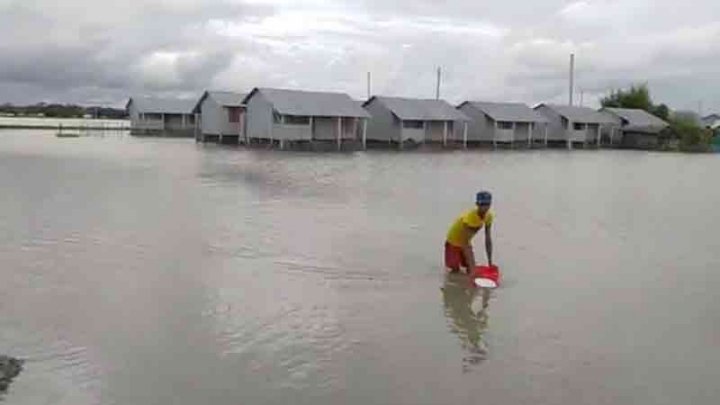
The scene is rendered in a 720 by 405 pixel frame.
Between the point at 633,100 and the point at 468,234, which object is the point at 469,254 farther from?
the point at 633,100

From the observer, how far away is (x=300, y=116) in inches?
2061

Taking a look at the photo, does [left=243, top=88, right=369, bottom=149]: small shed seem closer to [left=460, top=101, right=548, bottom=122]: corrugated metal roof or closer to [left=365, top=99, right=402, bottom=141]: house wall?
[left=365, top=99, right=402, bottom=141]: house wall

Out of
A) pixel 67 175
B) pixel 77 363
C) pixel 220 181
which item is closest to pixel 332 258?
pixel 77 363

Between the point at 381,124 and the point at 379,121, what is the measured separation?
26cm

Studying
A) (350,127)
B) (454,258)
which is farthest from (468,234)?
(350,127)

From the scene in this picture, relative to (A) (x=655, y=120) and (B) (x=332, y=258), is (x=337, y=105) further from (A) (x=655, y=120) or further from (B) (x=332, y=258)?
(B) (x=332, y=258)

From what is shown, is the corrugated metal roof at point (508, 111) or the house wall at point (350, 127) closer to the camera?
the house wall at point (350, 127)

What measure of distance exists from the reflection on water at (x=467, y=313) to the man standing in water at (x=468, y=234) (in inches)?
7.2

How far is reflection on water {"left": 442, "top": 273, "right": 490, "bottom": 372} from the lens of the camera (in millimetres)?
7969

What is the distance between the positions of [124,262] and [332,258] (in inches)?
122

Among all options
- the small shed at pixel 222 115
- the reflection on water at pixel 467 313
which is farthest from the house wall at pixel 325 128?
the reflection on water at pixel 467 313

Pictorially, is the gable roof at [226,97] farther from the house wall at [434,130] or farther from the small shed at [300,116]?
the house wall at [434,130]

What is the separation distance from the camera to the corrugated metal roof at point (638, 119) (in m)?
73.6

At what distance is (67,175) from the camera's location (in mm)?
28156
